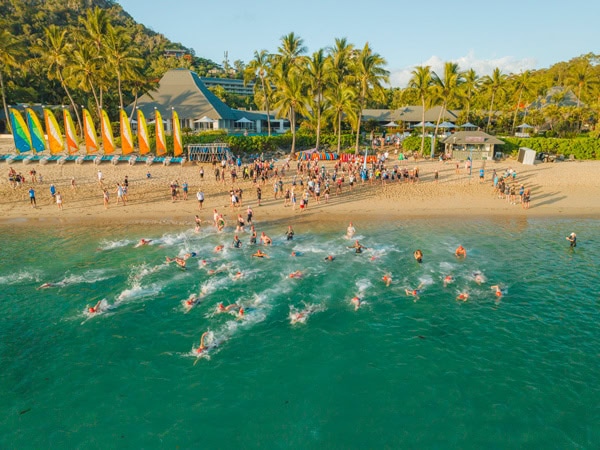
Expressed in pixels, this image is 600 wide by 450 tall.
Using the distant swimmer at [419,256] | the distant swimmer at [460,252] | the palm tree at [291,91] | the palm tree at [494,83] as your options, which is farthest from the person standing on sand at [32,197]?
the palm tree at [494,83]

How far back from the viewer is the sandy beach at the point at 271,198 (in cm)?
2753

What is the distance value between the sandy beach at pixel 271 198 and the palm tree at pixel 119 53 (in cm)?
1110

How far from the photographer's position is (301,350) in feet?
42.3

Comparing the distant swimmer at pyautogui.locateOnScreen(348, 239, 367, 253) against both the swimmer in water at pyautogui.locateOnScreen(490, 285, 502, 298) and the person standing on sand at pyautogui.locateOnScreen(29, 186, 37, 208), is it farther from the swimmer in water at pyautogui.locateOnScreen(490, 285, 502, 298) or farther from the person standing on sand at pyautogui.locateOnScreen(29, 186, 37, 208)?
the person standing on sand at pyautogui.locateOnScreen(29, 186, 37, 208)

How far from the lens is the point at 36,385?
37.3 feet

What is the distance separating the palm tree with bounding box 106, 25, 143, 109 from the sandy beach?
11.1 metres

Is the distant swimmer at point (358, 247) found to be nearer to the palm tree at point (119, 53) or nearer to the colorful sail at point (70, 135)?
the colorful sail at point (70, 135)

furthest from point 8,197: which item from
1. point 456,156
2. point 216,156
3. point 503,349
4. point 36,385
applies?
point 456,156

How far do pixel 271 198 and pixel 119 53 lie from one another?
78.7 feet

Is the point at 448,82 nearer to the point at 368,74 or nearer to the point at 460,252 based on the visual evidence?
the point at 368,74

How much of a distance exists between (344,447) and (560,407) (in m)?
5.79

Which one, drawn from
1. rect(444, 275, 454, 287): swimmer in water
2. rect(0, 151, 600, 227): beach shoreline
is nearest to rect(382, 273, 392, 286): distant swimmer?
rect(444, 275, 454, 287): swimmer in water

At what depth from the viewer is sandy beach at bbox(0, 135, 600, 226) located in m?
27.5

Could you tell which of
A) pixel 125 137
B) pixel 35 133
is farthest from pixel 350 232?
pixel 35 133
